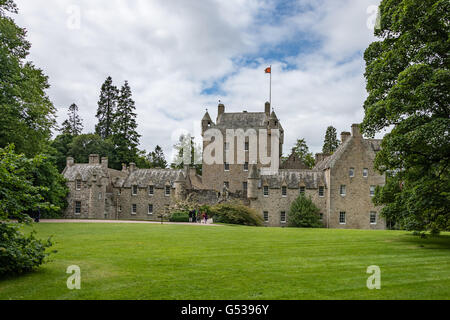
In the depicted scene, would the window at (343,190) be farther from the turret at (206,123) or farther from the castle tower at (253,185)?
the turret at (206,123)

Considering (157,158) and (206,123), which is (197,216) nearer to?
(206,123)

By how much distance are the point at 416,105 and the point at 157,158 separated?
84.2m

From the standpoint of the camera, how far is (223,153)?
2274 inches

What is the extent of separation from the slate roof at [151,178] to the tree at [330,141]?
39299 millimetres

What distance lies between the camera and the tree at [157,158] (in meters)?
90.8

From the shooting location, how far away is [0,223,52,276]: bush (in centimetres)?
978

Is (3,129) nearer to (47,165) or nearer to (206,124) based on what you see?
(47,165)

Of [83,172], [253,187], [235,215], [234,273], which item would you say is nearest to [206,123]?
[253,187]

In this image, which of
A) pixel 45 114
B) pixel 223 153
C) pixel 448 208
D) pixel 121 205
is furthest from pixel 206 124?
pixel 448 208

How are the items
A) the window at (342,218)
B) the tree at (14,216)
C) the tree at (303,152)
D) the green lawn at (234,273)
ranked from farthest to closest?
1. the tree at (303,152)
2. the window at (342,218)
3. the tree at (14,216)
4. the green lawn at (234,273)

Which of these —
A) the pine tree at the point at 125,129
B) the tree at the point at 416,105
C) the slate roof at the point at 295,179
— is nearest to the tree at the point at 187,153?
the pine tree at the point at 125,129

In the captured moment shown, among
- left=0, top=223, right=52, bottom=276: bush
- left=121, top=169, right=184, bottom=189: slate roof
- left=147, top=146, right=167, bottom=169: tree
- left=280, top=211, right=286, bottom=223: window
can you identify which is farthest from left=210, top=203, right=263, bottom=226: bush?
left=147, top=146, right=167, bottom=169: tree

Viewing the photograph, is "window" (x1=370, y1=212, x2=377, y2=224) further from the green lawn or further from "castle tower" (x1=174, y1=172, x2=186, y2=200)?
the green lawn

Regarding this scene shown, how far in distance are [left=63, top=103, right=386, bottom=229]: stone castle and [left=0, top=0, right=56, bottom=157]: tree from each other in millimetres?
23376
